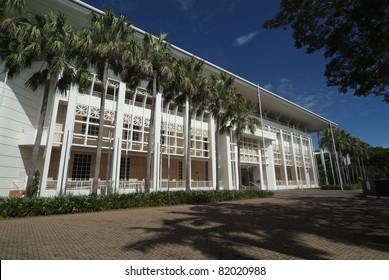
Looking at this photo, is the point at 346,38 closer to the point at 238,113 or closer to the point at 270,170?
the point at 238,113

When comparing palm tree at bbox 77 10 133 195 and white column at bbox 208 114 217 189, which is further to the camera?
white column at bbox 208 114 217 189

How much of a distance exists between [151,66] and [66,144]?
33.9ft

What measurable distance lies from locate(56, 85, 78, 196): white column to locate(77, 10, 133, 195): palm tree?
6.08 meters

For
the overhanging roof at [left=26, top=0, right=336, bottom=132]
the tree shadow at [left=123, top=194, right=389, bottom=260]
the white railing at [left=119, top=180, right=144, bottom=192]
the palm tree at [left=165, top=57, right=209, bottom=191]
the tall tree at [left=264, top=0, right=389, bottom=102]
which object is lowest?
the tree shadow at [left=123, top=194, right=389, bottom=260]

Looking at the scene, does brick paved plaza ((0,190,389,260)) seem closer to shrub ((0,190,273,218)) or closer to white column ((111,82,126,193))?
shrub ((0,190,273,218))

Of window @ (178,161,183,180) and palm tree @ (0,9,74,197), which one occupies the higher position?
palm tree @ (0,9,74,197)

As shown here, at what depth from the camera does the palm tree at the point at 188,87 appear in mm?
19016

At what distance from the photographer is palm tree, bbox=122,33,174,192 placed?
16.4 metres

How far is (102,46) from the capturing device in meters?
14.6

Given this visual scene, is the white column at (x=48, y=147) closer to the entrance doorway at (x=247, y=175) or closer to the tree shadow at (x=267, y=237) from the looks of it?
the tree shadow at (x=267, y=237)

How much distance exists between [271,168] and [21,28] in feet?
119

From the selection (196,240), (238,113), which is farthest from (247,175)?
(196,240)

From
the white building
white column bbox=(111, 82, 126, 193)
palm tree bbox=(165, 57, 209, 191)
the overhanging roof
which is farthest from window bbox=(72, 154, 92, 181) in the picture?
the overhanging roof

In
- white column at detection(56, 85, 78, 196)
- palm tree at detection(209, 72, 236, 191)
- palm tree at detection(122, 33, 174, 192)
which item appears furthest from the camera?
palm tree at detection(209, 72, 236, 191)
